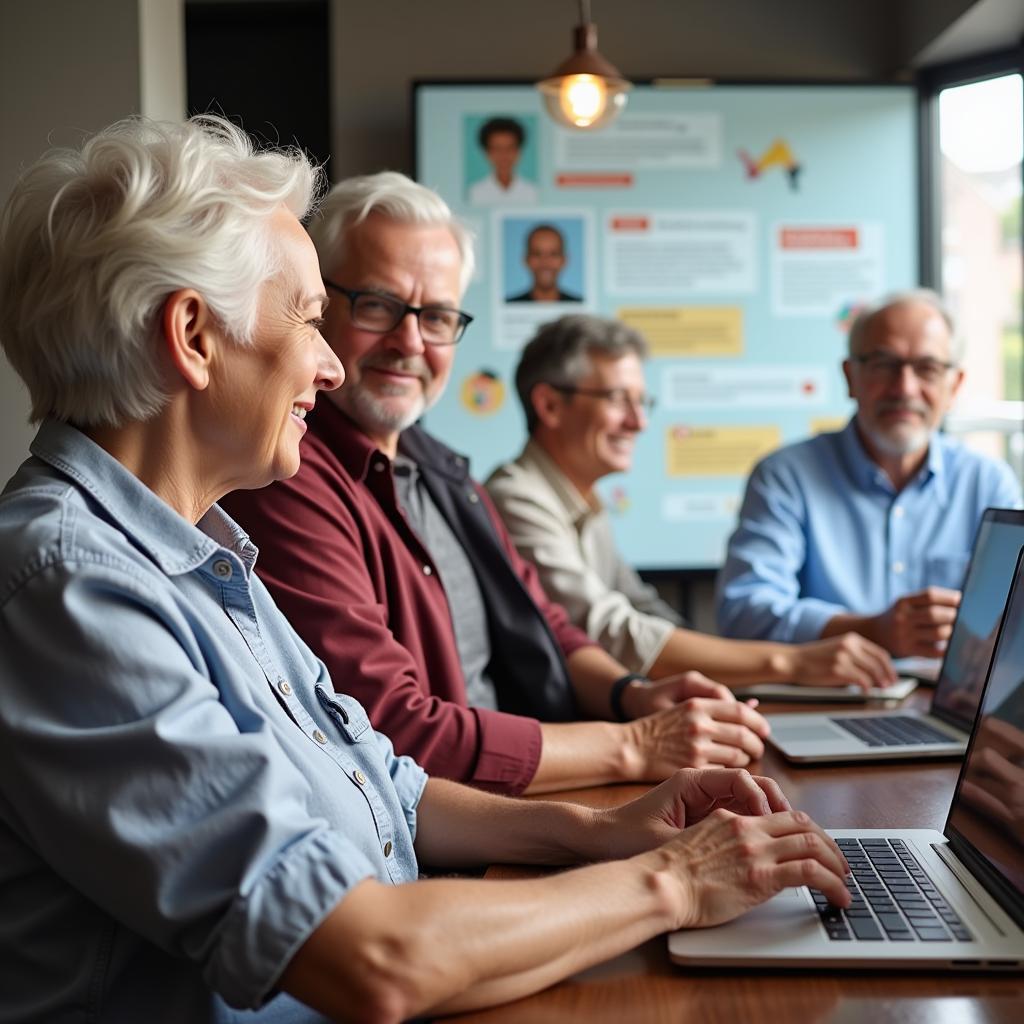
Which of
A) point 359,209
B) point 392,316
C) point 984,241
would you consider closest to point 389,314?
point 392,316

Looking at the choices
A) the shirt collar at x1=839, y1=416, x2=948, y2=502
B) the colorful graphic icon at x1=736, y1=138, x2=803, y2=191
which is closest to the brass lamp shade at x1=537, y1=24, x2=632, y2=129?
the shirt collar at x1=839, y1=416, x2=948, y2=502

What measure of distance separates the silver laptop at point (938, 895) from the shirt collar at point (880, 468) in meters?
1.65

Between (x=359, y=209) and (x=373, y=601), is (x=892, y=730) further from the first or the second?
(x=359, y=209)

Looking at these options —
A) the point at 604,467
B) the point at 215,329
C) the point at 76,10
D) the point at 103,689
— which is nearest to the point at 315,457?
the point at 215,329

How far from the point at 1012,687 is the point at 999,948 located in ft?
1.10

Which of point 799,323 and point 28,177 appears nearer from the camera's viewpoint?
point 28,177

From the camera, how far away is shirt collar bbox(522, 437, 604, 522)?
9.05 ft

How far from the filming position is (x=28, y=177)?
1053mm

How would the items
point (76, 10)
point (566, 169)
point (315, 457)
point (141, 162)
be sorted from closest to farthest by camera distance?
1. point (141, 162)
2. point (315, 457)
3. point (76, 10)
4. point (566, 169)

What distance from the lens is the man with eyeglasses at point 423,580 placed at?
1554 mm

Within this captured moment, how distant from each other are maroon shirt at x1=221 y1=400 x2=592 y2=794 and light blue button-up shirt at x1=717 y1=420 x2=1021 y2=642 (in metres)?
1.13

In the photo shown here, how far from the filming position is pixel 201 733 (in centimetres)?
86

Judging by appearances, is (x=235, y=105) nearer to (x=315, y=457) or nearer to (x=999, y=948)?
(x=315, y=457)

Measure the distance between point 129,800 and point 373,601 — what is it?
836 millimetres
